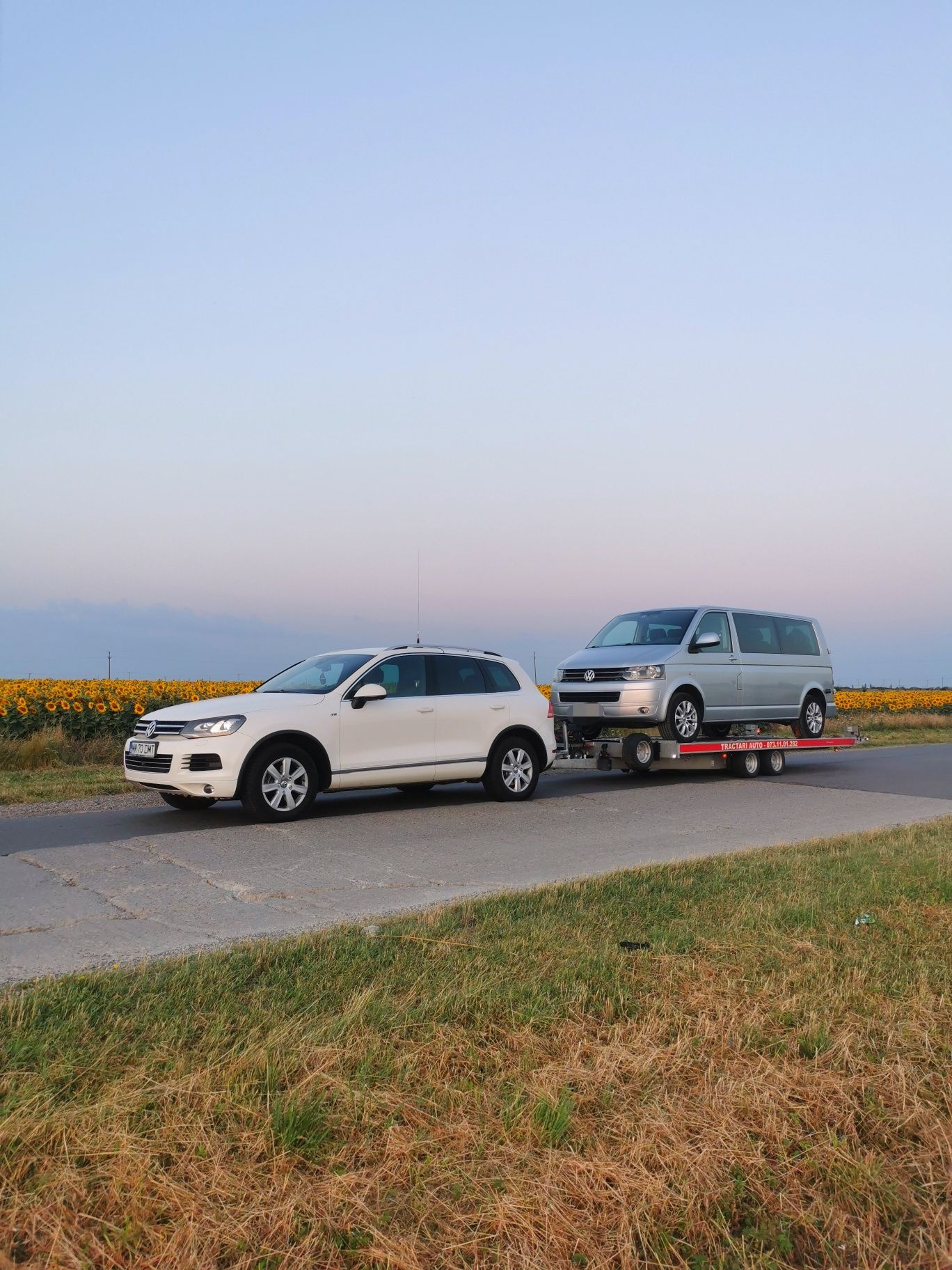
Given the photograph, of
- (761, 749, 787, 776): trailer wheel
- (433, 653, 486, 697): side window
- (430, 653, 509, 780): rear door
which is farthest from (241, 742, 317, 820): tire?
(761, 749, 787, 776): trailer wheel

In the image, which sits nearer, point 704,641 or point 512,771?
point 512,771

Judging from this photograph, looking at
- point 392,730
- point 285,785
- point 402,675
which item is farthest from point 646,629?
point 285,785

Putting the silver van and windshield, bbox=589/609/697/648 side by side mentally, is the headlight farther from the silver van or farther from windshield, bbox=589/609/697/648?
windshield, bbox=589/609/697/648

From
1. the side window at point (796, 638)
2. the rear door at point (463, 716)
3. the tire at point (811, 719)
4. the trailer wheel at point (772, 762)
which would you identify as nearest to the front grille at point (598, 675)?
the rear door at point (463, 716)

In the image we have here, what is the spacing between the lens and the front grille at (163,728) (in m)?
10.4

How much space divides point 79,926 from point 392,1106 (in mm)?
3349

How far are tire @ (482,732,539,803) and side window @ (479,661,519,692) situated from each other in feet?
1.86

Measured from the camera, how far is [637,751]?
13.9 m

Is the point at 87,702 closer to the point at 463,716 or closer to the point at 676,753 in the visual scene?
the point at 463,716

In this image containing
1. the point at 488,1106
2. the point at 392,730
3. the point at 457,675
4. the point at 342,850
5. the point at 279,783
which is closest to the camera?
the point at 488,1106

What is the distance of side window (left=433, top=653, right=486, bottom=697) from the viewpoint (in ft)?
39.4

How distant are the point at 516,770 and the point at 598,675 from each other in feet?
8.57

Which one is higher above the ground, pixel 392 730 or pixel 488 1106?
pixel 392 730

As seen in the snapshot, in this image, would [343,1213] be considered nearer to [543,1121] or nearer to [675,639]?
[543,1121]
